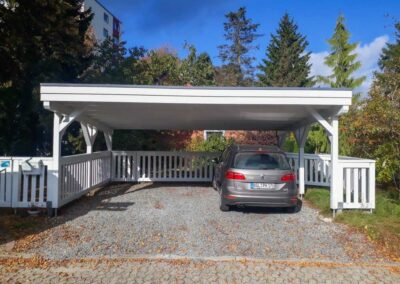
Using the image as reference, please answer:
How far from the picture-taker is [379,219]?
7738 millimetres

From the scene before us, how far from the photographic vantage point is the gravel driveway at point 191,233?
5.73 m

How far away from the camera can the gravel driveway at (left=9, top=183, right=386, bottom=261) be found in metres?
5.73

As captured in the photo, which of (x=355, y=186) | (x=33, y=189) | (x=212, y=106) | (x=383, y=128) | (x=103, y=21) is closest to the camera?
(x=33, y=189)

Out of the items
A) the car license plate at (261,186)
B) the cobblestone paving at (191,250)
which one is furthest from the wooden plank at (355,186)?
the car license plate at (261,186)

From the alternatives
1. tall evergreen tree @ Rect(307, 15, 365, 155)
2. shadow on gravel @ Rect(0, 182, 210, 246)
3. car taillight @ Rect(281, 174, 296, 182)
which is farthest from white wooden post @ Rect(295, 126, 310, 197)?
tall evergreen tree @ Rect(307, 15, 365, 155)

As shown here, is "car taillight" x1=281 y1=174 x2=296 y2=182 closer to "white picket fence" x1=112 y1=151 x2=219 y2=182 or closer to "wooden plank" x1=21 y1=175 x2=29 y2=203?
"wooden plank" x1=21 y1=175 x2=29 y2=203

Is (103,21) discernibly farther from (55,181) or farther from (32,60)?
(55,181)

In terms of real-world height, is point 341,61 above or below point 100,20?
below

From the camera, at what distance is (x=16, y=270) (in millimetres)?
4895

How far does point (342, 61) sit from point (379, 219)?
2089cm

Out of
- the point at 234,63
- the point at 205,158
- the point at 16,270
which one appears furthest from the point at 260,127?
the point at 234,63

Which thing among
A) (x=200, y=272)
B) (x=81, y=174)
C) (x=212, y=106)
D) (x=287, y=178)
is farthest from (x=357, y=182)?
(x=81, y=174)

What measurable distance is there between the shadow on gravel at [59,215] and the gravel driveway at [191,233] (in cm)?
3

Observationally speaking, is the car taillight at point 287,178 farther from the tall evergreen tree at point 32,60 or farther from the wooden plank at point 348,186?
the tall evergreen tree at point 32,60
